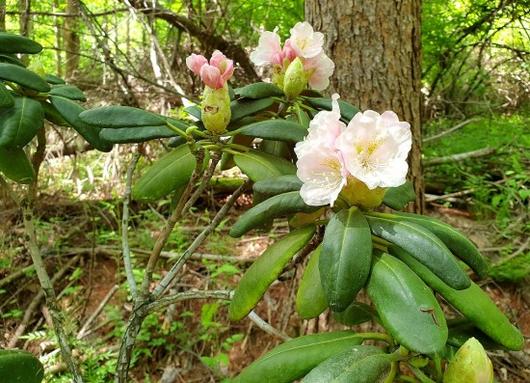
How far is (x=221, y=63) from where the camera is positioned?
0.98 metres

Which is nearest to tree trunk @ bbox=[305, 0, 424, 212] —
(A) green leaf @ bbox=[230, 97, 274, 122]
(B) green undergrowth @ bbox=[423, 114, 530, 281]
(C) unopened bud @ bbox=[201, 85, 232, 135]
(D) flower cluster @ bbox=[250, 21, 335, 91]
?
(D) flower cluster @ bbox=[250, 21, 335, 91]

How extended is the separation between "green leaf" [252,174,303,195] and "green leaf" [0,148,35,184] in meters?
0.50

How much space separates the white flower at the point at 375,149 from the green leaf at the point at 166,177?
1.16 ft

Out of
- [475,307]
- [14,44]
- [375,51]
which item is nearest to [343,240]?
[475,307]

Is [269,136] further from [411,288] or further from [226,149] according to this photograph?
[411,288]

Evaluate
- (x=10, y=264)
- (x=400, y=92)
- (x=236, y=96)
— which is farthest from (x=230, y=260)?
(x=236, y=96)

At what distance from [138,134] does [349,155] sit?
0.39 m

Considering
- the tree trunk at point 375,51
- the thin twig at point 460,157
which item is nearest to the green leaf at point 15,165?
the tree trunk at point 375,51

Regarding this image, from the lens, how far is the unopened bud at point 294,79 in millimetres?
1045

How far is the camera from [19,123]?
2.87 feet

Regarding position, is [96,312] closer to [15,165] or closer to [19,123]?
[15,165]

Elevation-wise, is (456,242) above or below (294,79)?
below

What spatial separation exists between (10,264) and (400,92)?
2256 mm

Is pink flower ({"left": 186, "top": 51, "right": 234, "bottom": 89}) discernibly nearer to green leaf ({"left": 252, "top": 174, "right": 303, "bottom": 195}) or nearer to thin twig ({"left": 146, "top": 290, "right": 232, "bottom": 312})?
green leaf ({"left": 252, "top": 174, "right": 303, "bottom": 195})
